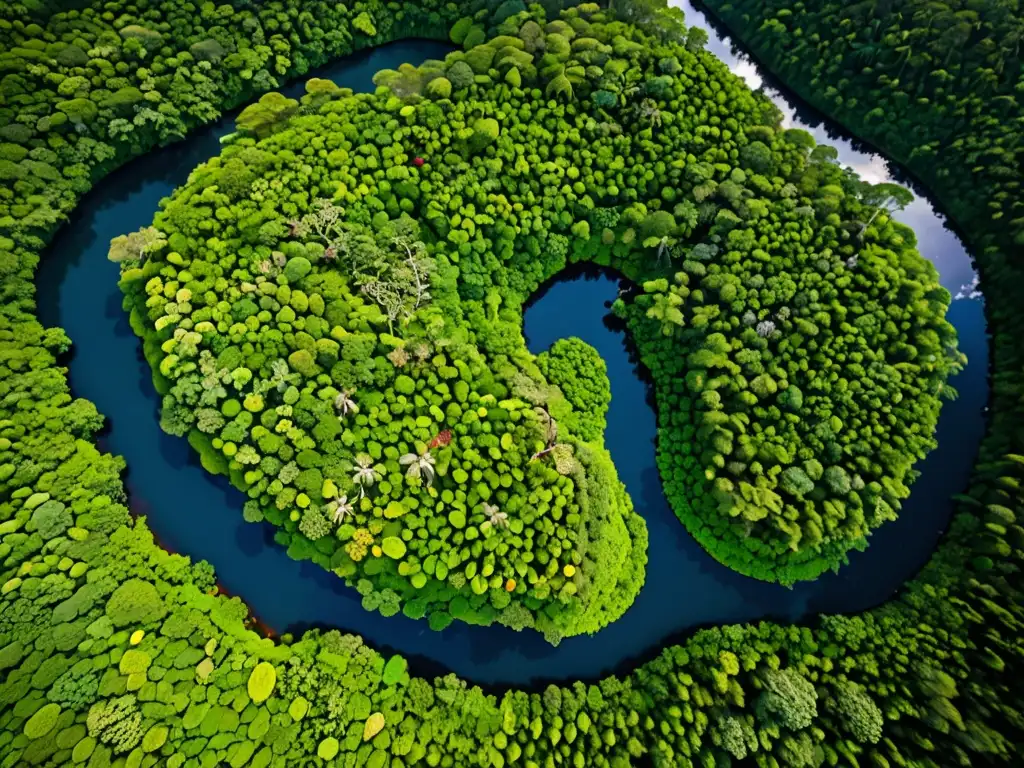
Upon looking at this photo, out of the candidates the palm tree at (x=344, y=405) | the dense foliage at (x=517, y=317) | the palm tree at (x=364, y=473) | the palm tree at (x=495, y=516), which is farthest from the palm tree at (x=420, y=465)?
the palm tree at (x=344, y=405)

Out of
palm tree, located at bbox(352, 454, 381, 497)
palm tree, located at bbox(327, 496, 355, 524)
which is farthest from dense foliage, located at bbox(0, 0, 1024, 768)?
palm tree, located at bbox(352, 454, 381, 497)

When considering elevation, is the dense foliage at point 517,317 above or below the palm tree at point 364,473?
above

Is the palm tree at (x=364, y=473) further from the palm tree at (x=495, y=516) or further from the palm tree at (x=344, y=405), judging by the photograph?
the palm tree at (x=495, y=516)

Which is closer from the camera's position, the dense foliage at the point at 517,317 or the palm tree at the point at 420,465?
the palm tree at the point at 420,465

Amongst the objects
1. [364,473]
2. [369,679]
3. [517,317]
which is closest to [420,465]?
[364,473]

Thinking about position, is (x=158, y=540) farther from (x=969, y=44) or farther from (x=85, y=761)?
(x=969, y=44)

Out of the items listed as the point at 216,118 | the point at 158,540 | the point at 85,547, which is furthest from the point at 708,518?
the point at 216,118

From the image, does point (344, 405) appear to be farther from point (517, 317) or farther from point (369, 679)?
point (369, 679)
